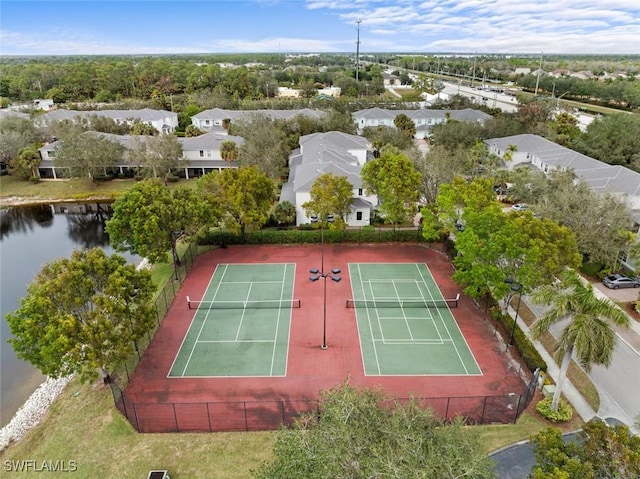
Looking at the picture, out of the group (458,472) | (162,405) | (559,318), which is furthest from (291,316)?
(458,472)

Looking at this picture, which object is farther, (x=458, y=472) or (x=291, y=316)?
(x=291, y=316)

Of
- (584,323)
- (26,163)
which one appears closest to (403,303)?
(584,323)

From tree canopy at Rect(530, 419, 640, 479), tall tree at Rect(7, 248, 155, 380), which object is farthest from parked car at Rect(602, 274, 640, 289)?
tall tree at Rect(7, 248, 155, 380)

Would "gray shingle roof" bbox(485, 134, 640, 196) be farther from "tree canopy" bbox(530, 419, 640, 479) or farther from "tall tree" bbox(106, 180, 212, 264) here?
"tall tree" bbox(106, 180, 212, 264)

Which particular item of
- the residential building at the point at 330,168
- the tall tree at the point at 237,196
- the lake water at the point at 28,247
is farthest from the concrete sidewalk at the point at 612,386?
the lake water at the point at 28,247

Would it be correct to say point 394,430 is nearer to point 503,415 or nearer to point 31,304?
point 503,415

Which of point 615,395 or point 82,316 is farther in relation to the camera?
point 615,395

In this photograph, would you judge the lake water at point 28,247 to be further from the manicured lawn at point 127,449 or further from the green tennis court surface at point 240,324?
the green tennis court surface at point 240,324

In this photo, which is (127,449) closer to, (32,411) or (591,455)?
(32,411)
